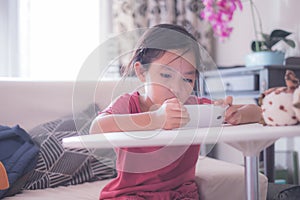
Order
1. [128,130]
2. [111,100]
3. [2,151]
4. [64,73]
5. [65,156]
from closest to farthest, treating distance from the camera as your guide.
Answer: [128,130] → [111,100] → [2,151] → [65,156] → [64,73]

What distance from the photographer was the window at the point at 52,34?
3.00 metres

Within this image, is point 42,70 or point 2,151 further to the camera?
point 42,70

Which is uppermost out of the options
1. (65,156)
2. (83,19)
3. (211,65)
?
(83,19)

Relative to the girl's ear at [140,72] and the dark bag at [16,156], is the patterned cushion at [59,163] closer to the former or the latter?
the dark bag at [16,156]

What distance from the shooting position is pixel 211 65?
806mm

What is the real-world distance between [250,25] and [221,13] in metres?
0.33

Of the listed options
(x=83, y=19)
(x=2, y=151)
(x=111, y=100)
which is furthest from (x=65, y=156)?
(x=83, y=19)

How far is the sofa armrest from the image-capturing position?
1356 millimetres

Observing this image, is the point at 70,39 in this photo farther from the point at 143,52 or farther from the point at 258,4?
the point at 143,52

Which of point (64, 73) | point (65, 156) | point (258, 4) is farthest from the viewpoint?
point (64, 73)

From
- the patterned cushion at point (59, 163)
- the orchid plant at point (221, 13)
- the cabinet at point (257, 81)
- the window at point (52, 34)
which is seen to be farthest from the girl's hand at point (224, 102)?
the window at point (52, 34)

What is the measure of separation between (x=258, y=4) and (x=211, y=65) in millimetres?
2236

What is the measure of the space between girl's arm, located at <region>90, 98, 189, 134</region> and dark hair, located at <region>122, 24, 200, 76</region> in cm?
9

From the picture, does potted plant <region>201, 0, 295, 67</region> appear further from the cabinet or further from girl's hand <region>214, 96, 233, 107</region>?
girl's hand <region>214, 96, 233, 107</region>
